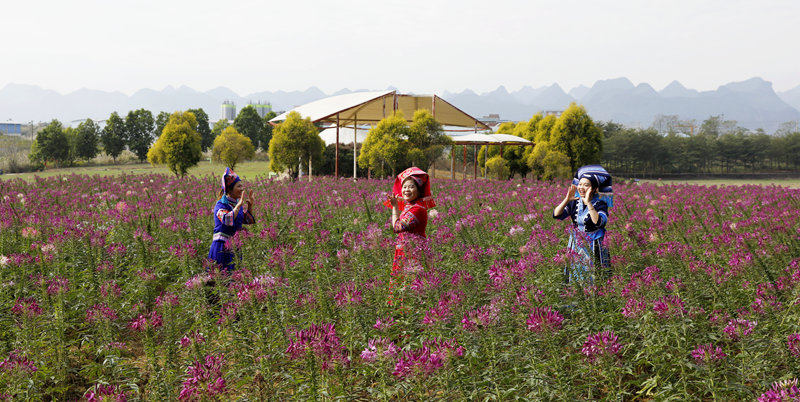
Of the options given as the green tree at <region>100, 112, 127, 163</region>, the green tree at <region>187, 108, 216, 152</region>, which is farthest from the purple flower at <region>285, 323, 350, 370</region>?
the green tree at <region>187, 108, 216, 152</region>

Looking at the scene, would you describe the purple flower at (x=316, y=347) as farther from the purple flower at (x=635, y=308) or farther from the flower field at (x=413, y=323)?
the purple flower at (x=635, y=308)

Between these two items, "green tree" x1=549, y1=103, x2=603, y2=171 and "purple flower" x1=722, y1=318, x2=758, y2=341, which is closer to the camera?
"purple flower" x1=722, y1=318, x2=758, y2=341

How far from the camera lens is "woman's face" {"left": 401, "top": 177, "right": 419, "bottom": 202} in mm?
4684

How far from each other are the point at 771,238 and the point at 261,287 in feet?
16.7

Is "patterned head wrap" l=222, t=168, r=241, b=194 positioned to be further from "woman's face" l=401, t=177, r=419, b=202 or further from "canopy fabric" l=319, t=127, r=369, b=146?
"canopy fabric" l=319, t=127, r=369, b=146

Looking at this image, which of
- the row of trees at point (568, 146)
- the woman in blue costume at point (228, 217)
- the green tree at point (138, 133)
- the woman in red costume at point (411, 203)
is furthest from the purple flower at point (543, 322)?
the green tree at point (138, 133)

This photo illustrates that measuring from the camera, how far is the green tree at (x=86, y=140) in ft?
146

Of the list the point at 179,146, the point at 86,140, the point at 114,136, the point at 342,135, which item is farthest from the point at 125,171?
the point at 114,136

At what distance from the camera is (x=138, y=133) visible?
50188mm

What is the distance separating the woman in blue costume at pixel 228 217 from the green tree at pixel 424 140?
1627 centimetres

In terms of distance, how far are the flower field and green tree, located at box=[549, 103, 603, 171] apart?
17698mm

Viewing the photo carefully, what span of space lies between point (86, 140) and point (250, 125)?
18.3 meters

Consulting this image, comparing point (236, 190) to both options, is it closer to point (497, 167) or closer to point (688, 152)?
point (497, 167)

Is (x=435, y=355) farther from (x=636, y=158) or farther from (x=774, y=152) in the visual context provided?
(x=774, y=152)
